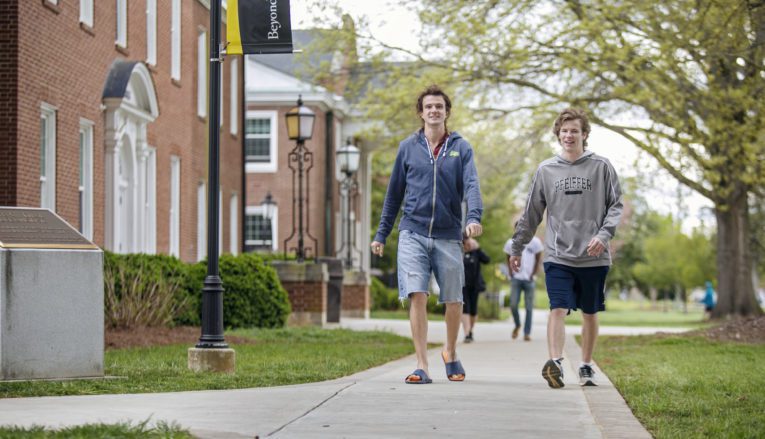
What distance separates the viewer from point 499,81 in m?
23.1

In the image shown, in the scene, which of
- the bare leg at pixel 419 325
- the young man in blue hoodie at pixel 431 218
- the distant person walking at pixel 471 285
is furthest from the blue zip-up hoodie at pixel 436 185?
the distant person walking at pixel 471 285

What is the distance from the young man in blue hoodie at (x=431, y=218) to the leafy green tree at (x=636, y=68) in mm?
7555

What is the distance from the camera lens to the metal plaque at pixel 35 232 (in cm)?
879

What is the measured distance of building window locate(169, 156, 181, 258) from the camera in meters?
23.7

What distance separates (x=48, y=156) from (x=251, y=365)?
23.4 ft

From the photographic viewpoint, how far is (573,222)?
30.8ft

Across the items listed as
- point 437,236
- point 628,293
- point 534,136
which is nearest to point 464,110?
point 534,136

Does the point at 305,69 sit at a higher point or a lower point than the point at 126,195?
higher

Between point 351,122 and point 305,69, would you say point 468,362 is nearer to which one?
point 305,69

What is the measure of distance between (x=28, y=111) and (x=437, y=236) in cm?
827

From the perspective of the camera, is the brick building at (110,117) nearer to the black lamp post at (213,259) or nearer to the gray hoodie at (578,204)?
the black lamp post at (213,259)

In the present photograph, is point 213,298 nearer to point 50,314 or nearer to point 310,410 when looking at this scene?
point 50,314

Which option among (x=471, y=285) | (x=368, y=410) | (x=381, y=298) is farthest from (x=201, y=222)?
(x=368, y=410)

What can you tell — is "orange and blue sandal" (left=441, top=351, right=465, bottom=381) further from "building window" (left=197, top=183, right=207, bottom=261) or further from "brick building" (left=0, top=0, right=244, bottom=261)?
"building window" (left=197, top=183, right=207, bottom=261)
